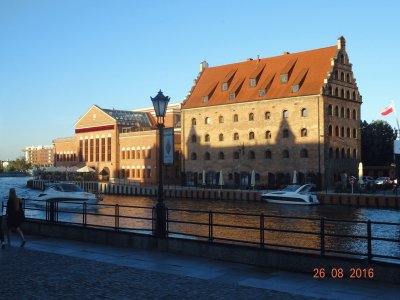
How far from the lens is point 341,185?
191ft

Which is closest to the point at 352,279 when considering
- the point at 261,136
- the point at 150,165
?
the point at 261,136

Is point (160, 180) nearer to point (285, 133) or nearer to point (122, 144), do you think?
point (285, 133)

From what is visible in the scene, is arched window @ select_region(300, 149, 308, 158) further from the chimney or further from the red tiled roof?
the chimney

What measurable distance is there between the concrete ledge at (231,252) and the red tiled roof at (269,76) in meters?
53.0

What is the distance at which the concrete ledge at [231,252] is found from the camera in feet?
36.1

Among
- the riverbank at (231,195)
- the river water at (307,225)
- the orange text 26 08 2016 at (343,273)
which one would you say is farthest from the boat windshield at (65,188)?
the orange text 26 08 2016 at (343,273)

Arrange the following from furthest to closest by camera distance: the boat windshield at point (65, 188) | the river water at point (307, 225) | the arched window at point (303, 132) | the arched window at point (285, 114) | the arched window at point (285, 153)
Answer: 1. the arched window at point (285, 114)
2. the arched window at point (285, 153)
3. the arched window at point (303, 132)
4. the boat windshield at point (65, 188)
5. the river water at point (307, 225)

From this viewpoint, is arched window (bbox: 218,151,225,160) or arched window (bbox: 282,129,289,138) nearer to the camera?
arched window (bbox: 282,129,289,138)

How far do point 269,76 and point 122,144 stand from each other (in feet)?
114

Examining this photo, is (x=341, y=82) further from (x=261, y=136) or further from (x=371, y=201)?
(x=371, y=201)

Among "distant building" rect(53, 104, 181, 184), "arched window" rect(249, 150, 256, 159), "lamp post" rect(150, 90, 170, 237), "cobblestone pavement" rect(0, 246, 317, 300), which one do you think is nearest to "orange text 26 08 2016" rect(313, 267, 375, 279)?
"cobblestone pavement" rect(0, 246, 317, 300)

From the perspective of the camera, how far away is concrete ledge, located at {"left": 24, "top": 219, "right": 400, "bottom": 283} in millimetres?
11008

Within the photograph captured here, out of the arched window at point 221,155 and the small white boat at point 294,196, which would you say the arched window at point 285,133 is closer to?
the arched window at point 221,155

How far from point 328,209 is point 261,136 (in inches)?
982
